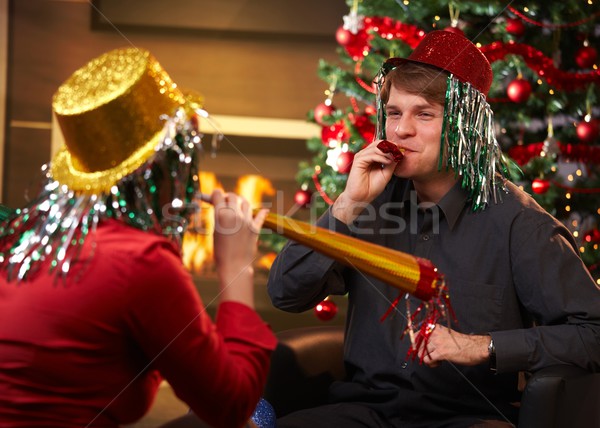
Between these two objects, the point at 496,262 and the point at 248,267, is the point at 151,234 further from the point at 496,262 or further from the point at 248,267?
the point at 496,262

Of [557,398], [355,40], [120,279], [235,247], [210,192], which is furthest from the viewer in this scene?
[210,192]

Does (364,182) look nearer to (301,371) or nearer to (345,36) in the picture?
(301,371)

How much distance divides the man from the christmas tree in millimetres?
1068

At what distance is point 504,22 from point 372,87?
22.9 inches

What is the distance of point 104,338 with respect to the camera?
1237 mm

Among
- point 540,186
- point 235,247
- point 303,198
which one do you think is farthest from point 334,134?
point 235,247

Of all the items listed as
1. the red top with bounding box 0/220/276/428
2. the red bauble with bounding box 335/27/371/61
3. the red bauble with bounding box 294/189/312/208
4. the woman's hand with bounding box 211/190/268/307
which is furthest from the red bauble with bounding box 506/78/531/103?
the red top with bounding box 0/220/276/428

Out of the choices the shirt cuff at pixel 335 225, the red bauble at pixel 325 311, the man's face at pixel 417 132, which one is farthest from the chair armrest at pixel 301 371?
the red bauble at pixel 325 311

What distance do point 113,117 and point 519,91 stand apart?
6.96ft

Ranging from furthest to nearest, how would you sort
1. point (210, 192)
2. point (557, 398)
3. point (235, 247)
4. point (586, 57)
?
point (210, 192) < point (586, 57) < point (557, 398) < point (235, 247)

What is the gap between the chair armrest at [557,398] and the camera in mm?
1703

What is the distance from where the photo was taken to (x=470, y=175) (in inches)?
79.8

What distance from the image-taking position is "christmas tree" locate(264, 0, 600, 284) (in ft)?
10.3

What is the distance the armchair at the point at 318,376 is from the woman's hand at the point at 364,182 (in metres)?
0.39
